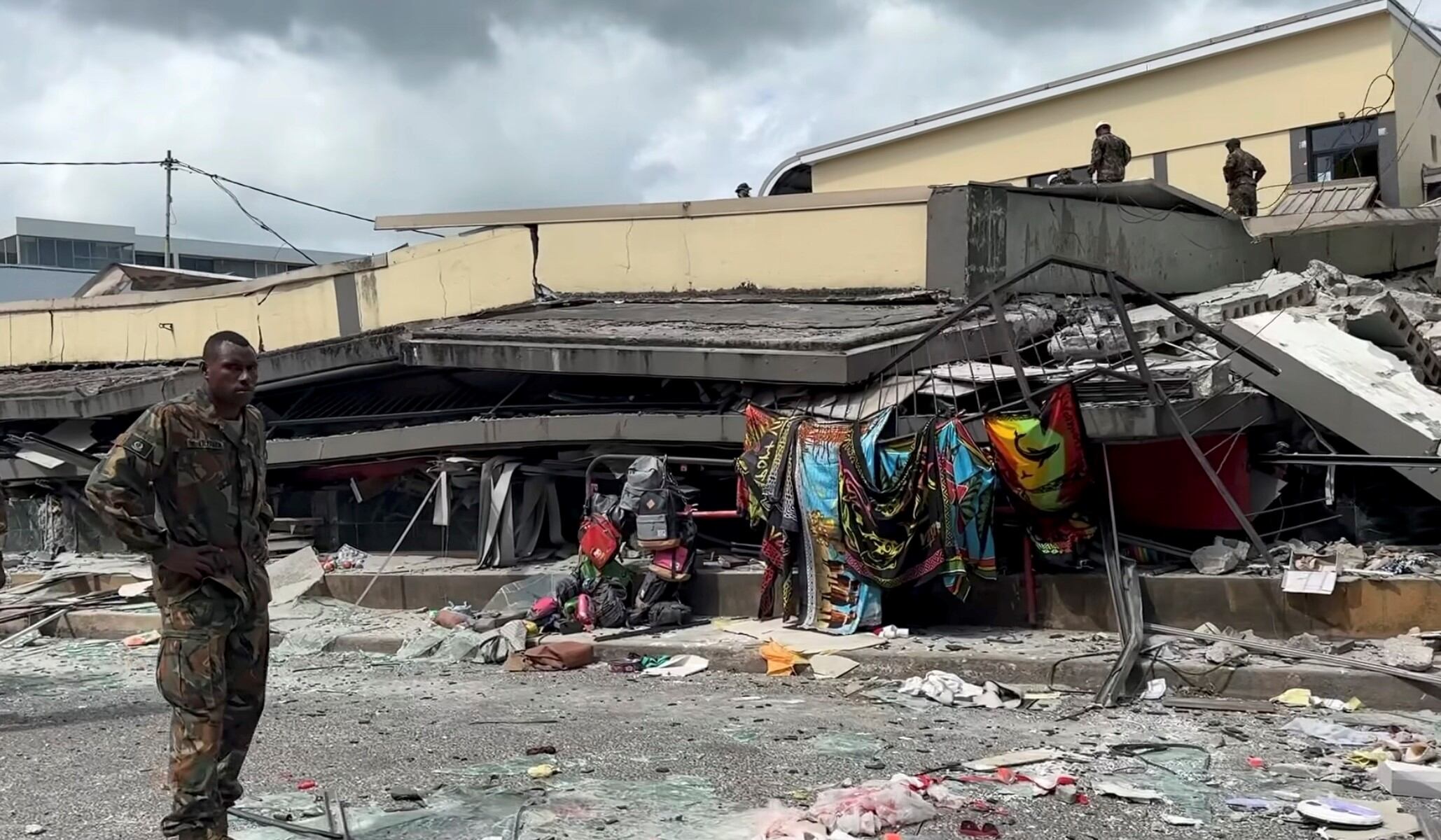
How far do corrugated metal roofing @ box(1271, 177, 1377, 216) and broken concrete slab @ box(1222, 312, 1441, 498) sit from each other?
298 inches

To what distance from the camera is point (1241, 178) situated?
15977mm

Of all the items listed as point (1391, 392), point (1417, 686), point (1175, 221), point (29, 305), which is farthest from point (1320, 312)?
point (29, 305)

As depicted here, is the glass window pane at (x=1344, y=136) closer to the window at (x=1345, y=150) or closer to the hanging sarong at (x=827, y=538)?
the window at (x=1345, y=150)

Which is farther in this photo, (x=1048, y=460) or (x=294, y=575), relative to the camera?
(x=294, y=575)

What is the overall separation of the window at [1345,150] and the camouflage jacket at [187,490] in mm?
20276

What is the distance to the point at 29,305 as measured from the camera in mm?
17594

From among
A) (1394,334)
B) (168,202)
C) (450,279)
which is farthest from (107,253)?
(1394,334)

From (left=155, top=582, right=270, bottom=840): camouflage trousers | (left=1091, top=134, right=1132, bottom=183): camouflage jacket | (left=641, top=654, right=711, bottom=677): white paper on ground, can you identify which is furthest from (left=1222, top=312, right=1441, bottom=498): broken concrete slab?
(left=155, top=582, right=270, bottom=840): camouflage trousers

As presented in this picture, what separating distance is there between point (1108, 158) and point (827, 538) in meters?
8.91

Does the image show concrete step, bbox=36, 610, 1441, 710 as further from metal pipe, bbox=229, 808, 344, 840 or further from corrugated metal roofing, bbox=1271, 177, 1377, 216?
corrugated metal roofing, bbox=1271, 177, 1377, 216

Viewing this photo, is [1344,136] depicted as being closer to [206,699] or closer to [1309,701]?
[1309,701]

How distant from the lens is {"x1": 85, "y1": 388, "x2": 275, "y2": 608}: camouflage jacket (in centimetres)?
405

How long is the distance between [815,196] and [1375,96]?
41.6 feet

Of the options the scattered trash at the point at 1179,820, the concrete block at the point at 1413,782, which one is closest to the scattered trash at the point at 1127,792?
the scattered trash at the point at 1179,820
